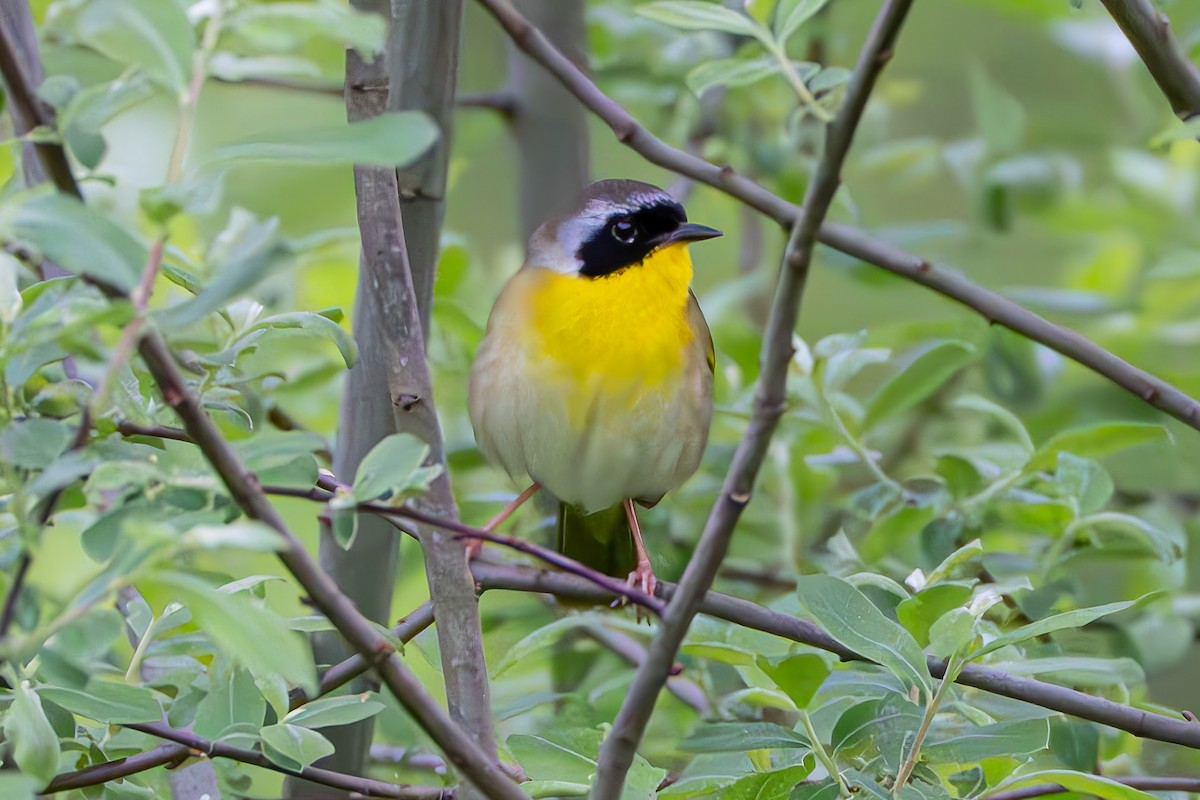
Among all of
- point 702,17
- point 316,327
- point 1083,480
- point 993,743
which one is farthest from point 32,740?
point 1083,480

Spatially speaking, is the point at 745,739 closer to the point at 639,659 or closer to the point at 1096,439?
the point at 639,659

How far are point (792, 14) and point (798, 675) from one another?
30.5 inches

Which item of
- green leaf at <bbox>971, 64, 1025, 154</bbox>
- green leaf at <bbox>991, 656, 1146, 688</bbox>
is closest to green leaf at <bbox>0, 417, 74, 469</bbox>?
green leaf at <bbox>991, 656, 1146, 688</bbox>

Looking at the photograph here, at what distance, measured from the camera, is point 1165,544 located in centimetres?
186

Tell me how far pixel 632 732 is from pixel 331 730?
2.79 feet

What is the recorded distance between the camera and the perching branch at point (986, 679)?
1.36 metres

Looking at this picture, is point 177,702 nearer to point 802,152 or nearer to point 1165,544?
point 1165,544

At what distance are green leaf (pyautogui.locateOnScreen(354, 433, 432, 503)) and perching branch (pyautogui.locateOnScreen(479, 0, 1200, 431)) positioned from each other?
69 cm

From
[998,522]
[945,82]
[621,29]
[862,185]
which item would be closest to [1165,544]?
[998,522]

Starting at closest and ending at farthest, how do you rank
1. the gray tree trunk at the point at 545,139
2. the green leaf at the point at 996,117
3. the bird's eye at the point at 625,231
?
1. the bird's eye at the point at 625,231
2. the gray tree trunk at the point at 545,139
3. the green leaf at the point at 996,117

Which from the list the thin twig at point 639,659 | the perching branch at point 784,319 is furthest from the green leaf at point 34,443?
the thin twig at point 639,659

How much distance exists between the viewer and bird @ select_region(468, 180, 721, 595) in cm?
225

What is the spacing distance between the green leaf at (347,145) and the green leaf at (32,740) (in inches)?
20.5

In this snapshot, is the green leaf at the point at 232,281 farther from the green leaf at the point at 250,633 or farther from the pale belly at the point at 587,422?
the pale belly at the point at 587,422
